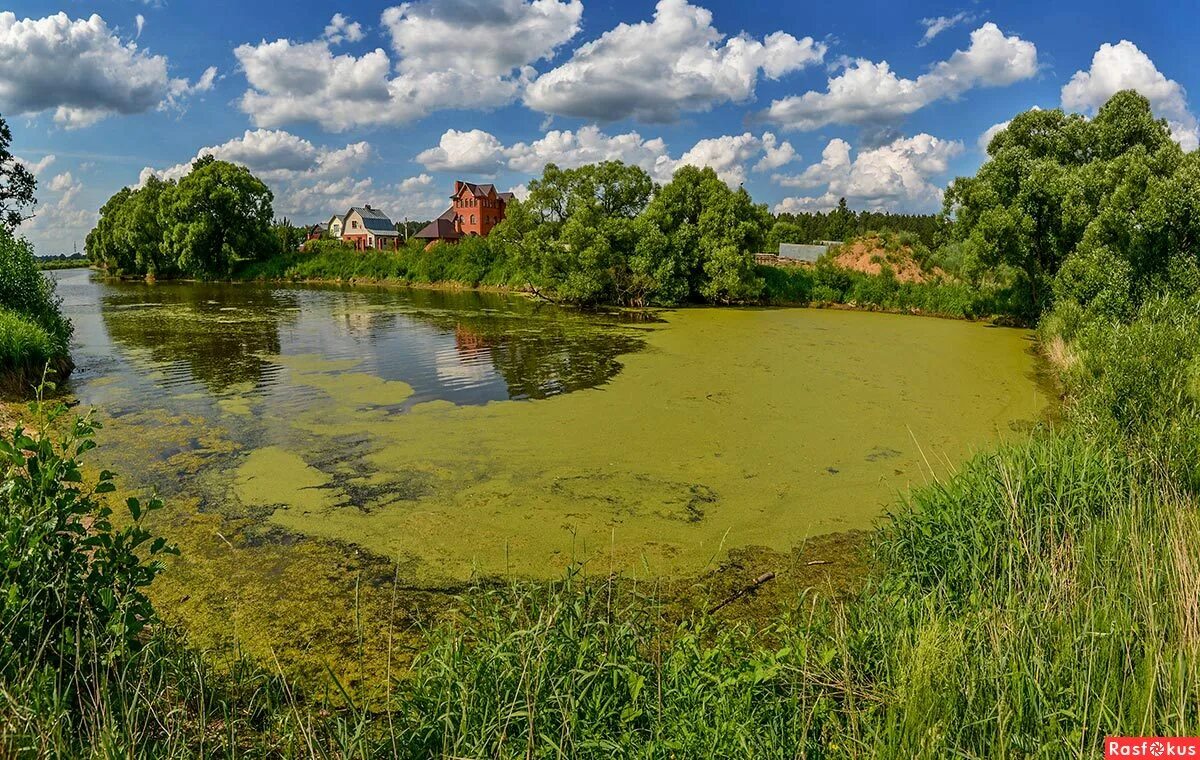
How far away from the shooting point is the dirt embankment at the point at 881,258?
2220 cm

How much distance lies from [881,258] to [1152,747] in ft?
76.5

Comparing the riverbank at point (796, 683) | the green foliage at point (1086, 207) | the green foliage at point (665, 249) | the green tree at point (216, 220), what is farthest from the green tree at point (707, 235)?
the green tree at point (216, 220)

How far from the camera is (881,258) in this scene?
2295 cm

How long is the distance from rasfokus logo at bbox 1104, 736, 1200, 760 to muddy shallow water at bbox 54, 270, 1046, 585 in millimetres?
1923

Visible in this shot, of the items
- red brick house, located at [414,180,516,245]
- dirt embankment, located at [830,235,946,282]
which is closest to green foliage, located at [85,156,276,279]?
red brick house, located at [414,180,516,245]

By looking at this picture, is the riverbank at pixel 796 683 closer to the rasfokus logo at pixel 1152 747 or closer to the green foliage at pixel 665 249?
the rasfokus logo at pixel 1152 747

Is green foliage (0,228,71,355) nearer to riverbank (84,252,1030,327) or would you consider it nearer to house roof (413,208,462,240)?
riverbank (84,252,1030,327)

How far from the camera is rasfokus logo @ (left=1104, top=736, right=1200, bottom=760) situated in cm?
185

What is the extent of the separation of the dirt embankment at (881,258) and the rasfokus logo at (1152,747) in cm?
2223

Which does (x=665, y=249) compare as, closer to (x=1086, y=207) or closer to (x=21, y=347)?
(x=1086, y=207)

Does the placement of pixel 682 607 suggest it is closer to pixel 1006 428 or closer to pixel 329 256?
pixel 1006 428

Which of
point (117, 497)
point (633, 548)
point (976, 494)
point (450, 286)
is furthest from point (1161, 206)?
point (450, 286)

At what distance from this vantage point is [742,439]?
6789 mm

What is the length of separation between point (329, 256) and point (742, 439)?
36.2 metres
